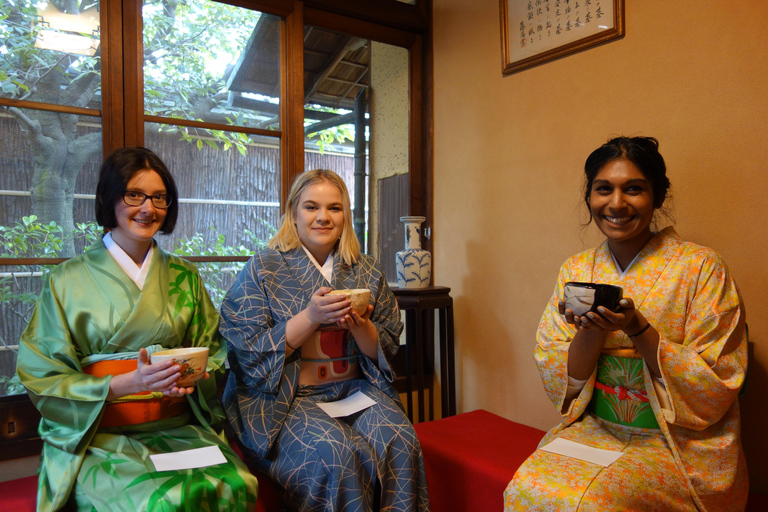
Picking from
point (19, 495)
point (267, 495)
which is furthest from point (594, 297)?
point (19, 495)

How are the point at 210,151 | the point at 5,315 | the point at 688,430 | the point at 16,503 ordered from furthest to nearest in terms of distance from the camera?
1. the point at 210,151
2. the point at 5,315
3. the point at 16,503
4. the point at 688,430

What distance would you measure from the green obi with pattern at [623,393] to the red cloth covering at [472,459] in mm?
393

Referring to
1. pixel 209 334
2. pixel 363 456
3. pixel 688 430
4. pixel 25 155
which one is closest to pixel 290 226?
pixel 209 334

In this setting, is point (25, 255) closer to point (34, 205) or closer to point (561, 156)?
point (34, 205)

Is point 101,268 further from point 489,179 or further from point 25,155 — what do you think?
point 489,179

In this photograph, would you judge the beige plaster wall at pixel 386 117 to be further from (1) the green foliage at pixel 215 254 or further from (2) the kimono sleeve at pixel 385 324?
(2) the kimono sleeve at pixel 385 324

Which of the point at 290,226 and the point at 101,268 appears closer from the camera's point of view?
the point at 101,268

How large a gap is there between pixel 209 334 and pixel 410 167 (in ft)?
5.43

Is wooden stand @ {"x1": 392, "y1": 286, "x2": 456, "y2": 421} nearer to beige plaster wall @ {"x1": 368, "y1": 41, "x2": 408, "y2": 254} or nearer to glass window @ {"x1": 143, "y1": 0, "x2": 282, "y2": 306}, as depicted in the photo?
beige plaster wall @ {"x1": 368, "y1": 41, "x2": 408, "y2": 254}

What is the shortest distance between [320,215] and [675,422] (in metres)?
1.30

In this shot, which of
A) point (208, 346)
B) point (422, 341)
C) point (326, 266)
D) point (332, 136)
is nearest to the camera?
point (208, 346)

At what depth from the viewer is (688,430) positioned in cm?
149

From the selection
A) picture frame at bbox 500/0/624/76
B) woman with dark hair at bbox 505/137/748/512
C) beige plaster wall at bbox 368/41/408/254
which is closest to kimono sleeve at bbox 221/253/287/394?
woman with dark hair at bbox 505/137/748/512

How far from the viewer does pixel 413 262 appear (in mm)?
2678
